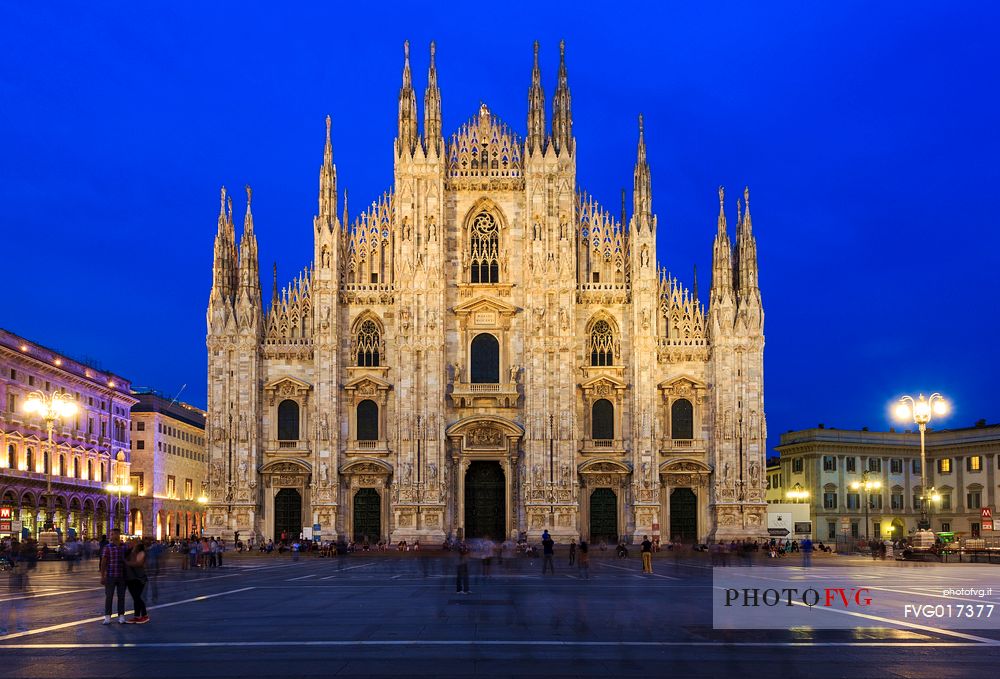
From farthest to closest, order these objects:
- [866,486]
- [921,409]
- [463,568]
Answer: [866,486]
[921,409]
[463,568]

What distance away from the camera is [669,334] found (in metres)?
63.7

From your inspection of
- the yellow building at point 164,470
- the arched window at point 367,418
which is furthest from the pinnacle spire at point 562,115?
the yellow building at point 164,470

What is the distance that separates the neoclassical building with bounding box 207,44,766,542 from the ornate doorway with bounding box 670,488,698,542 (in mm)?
108

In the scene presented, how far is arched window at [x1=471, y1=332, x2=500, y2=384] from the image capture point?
63.2 m

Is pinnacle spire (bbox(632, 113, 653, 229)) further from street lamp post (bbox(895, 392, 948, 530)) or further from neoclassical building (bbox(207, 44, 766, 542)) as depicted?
street lamp post (bbox(895, 392, 948, 530))

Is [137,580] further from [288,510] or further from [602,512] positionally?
[602,512]

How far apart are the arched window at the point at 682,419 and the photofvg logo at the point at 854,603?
2565 cm

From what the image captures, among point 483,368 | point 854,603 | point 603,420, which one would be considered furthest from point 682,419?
point 854,603

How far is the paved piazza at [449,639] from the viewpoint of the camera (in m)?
A: 15.1


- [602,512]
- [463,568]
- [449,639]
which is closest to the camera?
[449,639]

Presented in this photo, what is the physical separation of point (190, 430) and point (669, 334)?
65.5 m

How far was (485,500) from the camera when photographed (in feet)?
209

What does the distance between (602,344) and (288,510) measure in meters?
20.0

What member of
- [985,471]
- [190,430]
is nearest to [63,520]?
[190,430]
